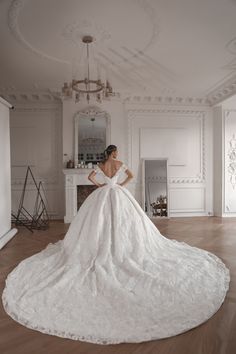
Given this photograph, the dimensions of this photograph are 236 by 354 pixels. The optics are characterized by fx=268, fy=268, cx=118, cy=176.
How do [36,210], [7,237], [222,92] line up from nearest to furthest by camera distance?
[7,237]
[222,92]
[36,210]

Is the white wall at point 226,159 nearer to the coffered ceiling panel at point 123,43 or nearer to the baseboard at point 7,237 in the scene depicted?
the coffered ceiling panel at point 123,43

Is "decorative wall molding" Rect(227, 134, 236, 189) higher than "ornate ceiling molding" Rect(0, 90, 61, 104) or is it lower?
lower

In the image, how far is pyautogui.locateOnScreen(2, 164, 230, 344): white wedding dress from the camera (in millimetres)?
2082

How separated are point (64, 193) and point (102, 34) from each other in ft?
14.0

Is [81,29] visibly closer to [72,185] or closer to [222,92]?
[72,185]

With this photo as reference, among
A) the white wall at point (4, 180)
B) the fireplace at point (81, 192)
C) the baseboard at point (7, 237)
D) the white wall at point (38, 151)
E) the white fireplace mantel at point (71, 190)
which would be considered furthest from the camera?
the white wall at point (38, 151)

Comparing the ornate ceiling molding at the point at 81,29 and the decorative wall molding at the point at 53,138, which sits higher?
the ornate ceiling molding at the point at 81,29

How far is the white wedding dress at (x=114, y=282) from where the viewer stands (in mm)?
2082

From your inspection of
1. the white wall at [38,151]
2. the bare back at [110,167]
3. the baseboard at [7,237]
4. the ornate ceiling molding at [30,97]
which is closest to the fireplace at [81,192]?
the white wall at [38,151]

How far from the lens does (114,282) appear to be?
2.69 metres

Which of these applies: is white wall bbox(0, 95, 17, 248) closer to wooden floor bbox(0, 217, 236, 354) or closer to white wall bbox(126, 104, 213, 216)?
wooden floor bbox(0, 217, 236, 354)

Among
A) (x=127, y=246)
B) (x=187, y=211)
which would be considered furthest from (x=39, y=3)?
(x=187, y=211)

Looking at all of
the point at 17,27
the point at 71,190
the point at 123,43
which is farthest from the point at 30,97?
the point at 123,43

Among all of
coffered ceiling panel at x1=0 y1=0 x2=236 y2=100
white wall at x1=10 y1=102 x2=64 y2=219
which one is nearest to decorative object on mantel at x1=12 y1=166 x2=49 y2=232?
white wall at x1=10 y1=102 x2=64 y2=219
